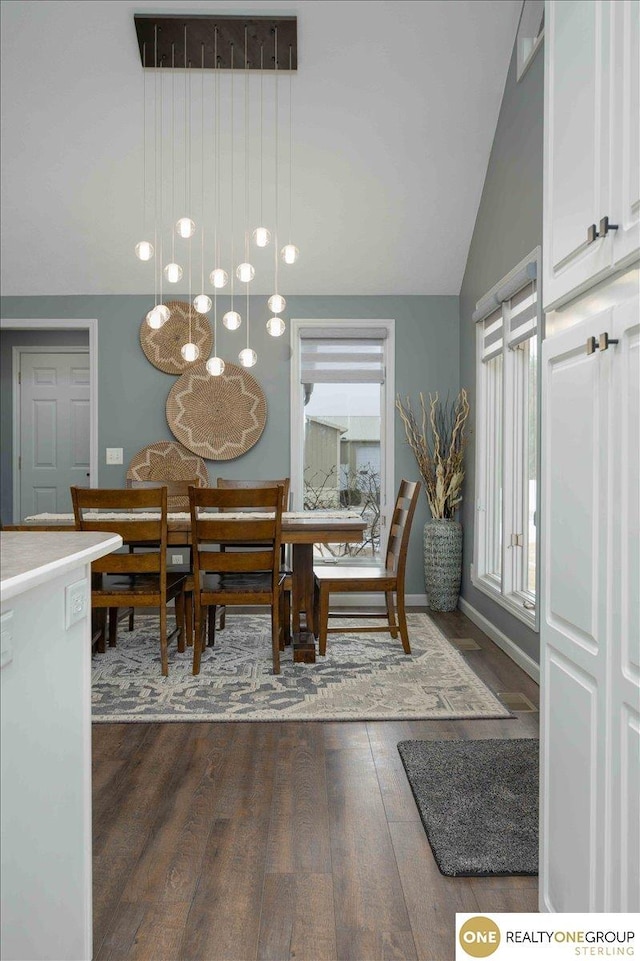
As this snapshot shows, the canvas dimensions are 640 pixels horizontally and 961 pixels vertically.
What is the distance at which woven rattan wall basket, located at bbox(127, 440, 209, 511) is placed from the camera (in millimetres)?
5359

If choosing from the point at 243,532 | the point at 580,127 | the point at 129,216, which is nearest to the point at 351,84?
the point at 129,216

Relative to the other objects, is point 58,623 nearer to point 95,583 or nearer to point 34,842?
point 34,842

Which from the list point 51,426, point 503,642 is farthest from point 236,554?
point 51,426

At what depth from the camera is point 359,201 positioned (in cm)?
483

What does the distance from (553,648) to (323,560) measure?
4.19 metres

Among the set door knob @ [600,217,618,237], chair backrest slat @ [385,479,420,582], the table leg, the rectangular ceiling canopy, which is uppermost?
the rectangular ceiling canopy

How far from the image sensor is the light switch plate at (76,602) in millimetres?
1367

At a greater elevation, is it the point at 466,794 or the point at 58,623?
the point at 58,623

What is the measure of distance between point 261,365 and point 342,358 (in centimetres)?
66

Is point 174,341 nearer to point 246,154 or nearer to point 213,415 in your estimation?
point 213,415

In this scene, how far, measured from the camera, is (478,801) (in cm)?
228

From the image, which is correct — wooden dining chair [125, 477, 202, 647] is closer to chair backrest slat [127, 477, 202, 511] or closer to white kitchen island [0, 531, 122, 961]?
chair backrest slat [127, 477, 202, 511]

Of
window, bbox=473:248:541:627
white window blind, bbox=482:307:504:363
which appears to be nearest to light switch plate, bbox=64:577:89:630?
window, bbox=473:248:541:627

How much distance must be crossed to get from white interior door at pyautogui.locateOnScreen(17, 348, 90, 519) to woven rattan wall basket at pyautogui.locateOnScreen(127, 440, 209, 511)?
57.0 inches
